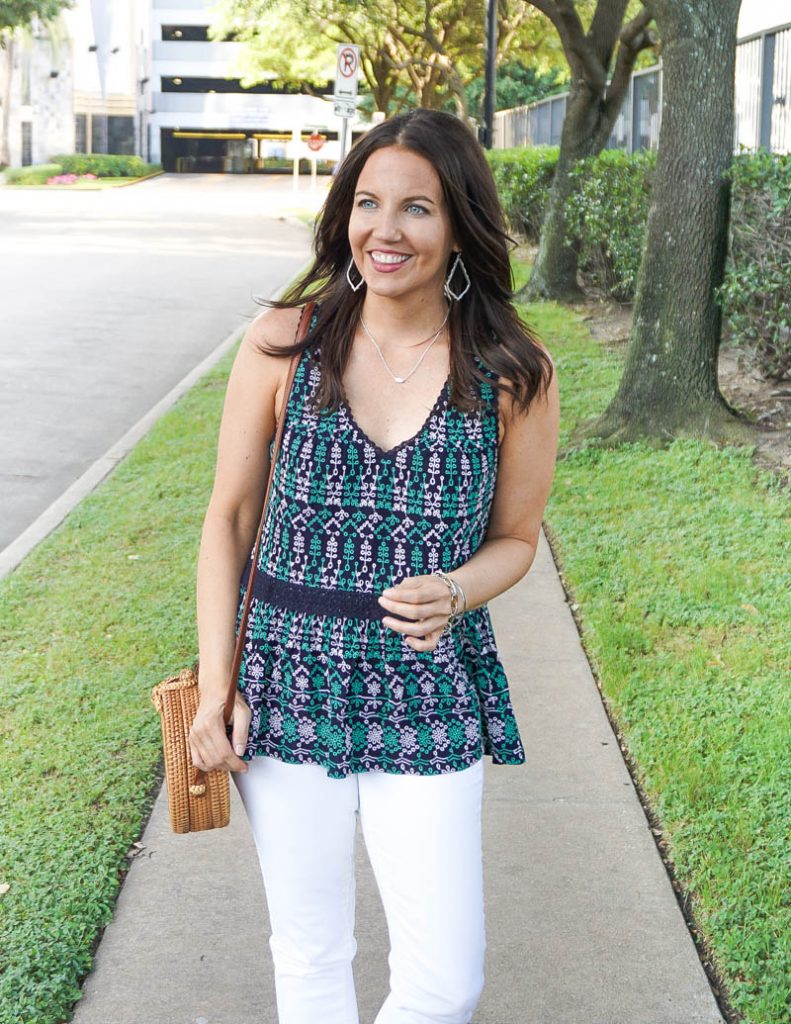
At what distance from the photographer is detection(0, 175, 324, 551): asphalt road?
9.66 m

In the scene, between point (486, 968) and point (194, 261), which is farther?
point (194, 261)

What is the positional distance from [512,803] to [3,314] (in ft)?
42.6

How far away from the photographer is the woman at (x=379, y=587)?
7.34 ft

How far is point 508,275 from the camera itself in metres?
2.54

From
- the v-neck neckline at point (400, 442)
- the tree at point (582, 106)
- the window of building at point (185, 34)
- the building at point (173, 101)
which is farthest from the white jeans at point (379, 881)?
the window of building at point (185, 34)

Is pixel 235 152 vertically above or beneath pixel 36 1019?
above

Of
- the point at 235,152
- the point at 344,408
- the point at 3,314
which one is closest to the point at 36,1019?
the point at 344,408

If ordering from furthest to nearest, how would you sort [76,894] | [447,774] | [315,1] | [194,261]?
[315,1] < [194,261] < [76,894] < [447,774]

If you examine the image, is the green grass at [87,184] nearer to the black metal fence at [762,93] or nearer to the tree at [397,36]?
the tree at [397,36]

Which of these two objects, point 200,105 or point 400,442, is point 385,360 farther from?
point 200,105

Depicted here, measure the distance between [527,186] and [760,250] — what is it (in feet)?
37.5

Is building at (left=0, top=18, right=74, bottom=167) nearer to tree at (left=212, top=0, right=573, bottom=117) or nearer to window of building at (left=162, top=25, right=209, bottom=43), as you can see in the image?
window of building at (left=162, top=25, right=209, bottom=43)

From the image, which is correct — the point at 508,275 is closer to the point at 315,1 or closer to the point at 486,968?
the point at 486,968

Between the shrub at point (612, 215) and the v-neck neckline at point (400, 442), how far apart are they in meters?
9.29
